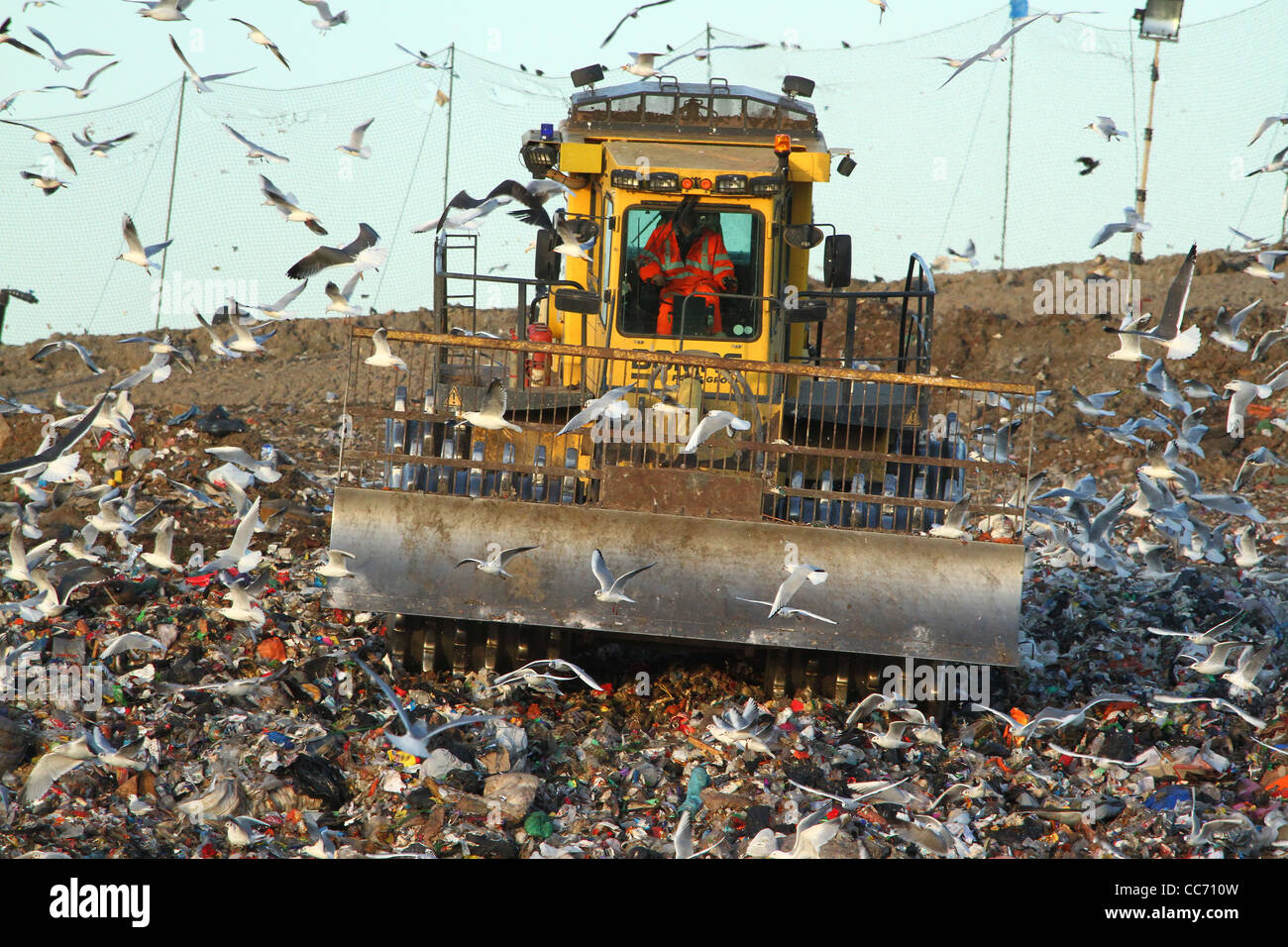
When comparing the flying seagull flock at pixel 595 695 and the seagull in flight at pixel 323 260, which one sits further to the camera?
the seagull in flight at pixel 323 260

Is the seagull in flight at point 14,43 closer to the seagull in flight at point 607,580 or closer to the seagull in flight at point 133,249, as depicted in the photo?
the seagull in flight at point 133,249

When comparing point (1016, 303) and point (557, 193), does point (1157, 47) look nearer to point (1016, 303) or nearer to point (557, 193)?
point (1016, 303)

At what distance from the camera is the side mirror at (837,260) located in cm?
788

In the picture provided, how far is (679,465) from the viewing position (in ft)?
24.1

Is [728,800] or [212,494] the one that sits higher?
[212,494]

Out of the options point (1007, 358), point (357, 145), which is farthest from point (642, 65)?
point (1007, 358)

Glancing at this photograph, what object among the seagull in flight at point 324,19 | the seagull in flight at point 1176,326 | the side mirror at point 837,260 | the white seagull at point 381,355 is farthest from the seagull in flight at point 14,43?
the seagull in flight at point 1176,326

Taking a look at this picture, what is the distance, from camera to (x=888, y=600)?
668 centimetres

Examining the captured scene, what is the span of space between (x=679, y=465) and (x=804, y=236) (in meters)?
1.51

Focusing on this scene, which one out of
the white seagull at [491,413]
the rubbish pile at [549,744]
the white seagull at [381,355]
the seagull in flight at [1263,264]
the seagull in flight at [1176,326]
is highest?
the seagull in flight at [1263,264]

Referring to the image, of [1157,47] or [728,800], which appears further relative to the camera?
[1157,47]

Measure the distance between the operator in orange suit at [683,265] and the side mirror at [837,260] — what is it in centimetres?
64
